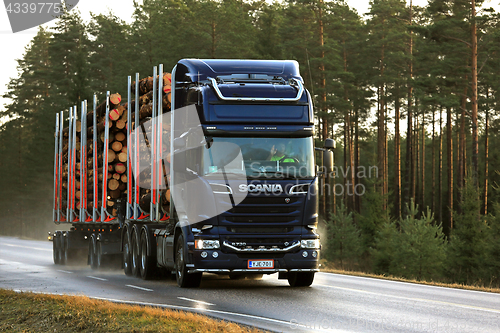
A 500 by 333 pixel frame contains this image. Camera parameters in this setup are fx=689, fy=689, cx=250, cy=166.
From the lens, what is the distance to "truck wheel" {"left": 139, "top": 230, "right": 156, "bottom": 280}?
15634 millimetres

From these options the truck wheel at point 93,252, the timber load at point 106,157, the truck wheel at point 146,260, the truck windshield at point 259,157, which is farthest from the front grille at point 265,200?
the truck wheel at point 93,252

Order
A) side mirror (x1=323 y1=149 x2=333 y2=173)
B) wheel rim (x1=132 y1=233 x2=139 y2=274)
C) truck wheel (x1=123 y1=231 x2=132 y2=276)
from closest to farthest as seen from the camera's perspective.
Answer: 1. side mirror (x1=323 y1=149 x2=333 y2=173)
2. wheel rim (x1=132 y1=233 x2=139 y2=274)
3. truck wheel (x1=123 y1=231 x2=132 y2=276)

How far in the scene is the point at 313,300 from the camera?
11875 millimetres

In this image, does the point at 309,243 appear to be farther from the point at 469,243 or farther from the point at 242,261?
the point at 469,243

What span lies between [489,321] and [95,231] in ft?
44.4

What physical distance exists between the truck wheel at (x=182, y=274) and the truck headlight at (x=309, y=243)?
2183 millimetres

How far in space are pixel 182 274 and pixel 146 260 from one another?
2459 mm

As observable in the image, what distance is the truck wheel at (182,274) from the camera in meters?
13.4

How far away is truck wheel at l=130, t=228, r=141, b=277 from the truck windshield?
4.75 m

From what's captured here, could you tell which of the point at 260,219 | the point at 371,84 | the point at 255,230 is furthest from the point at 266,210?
the point at 371,84

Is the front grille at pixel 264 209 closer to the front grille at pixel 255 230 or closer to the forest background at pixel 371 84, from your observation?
the front grille at pixel 255 230

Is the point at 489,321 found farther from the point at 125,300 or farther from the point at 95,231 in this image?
the point at 95,231

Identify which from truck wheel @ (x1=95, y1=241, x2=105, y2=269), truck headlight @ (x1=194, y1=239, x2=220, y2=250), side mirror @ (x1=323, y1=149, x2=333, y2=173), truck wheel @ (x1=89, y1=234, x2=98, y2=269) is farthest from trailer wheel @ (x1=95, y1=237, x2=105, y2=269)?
side mirror @ (x1=323, y1=149, x2=333, y2=173)

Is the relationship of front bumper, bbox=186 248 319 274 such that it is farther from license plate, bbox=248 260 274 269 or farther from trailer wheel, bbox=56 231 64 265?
trailer wheel, bbox=56 231 64 265
